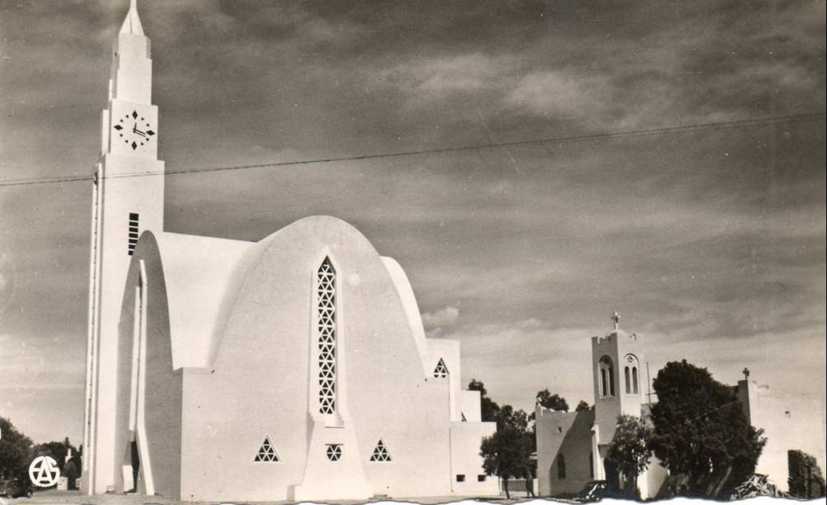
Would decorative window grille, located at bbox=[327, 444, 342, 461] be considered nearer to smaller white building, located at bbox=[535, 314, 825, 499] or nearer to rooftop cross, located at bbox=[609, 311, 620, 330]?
smaller white building, located at bbox=[535, 314, 825, 499]

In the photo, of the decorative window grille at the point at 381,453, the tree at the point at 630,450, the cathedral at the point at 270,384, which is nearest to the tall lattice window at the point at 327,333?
the cathedral at the point at 270,384

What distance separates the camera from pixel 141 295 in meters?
35.1

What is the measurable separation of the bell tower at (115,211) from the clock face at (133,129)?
4 centimetres

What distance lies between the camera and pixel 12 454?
1176 inches

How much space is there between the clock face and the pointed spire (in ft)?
12.0

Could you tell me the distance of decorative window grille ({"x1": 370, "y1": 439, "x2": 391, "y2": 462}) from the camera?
3291cm

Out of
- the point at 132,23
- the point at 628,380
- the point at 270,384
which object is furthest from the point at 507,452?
the point at 132,23

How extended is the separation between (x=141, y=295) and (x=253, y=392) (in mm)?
7379

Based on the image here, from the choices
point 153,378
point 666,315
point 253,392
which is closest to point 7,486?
point 153,378

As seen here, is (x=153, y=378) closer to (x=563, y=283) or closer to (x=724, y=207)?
(x=563, y=283)

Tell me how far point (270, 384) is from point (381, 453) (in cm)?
503

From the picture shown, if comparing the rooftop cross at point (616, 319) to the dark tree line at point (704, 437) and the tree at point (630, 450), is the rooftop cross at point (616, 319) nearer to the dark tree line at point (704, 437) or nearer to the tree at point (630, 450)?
the dark tree line at point (704, 437)

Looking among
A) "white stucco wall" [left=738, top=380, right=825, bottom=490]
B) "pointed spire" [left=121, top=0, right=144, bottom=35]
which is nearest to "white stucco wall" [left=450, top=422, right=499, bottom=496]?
"white stucco wall" [left=738, top=380, right=825, bottom=490]

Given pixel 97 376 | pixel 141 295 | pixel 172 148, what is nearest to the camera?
pixel 141 295
